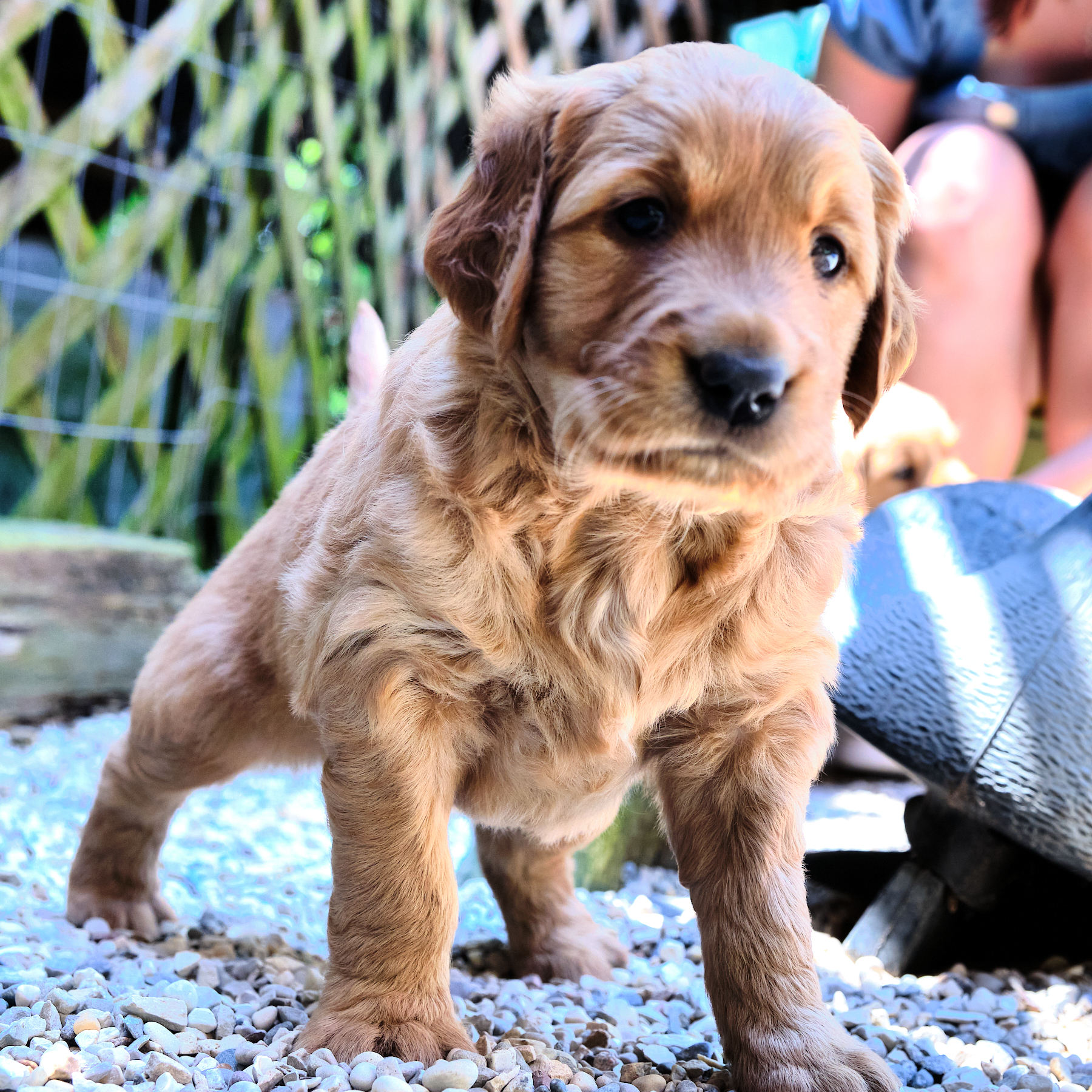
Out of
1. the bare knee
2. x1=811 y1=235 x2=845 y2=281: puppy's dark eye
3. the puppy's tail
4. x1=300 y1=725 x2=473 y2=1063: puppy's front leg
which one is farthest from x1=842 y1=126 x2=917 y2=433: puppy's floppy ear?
the bare knee

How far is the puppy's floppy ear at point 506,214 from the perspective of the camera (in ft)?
5.35

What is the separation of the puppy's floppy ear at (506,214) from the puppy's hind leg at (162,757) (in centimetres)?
99

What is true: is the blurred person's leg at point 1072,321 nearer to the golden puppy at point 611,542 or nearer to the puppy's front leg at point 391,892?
the golden puppy at point 611,542

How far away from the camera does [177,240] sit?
512 centimetres

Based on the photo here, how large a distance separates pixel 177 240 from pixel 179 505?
3.99ft

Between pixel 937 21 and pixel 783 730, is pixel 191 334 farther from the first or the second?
pixel 783 730

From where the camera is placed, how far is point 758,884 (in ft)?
5.77

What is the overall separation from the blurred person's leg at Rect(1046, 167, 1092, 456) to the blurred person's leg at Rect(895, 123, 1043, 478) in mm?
94

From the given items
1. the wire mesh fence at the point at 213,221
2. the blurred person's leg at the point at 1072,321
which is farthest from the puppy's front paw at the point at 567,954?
the wire mesh fence at the point at 213,221

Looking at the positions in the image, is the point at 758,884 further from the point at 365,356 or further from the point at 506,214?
the point at 365,356

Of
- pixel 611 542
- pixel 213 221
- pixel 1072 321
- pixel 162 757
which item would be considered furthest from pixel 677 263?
pixel 213 221

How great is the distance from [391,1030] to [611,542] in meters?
0.80

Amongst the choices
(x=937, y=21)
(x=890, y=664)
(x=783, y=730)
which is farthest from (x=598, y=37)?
(x=783, y=730)

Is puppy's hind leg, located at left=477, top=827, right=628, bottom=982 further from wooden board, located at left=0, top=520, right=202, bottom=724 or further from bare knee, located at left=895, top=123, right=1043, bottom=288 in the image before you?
bare knee, located at left=895, top=123, right=1043, bottom=288
